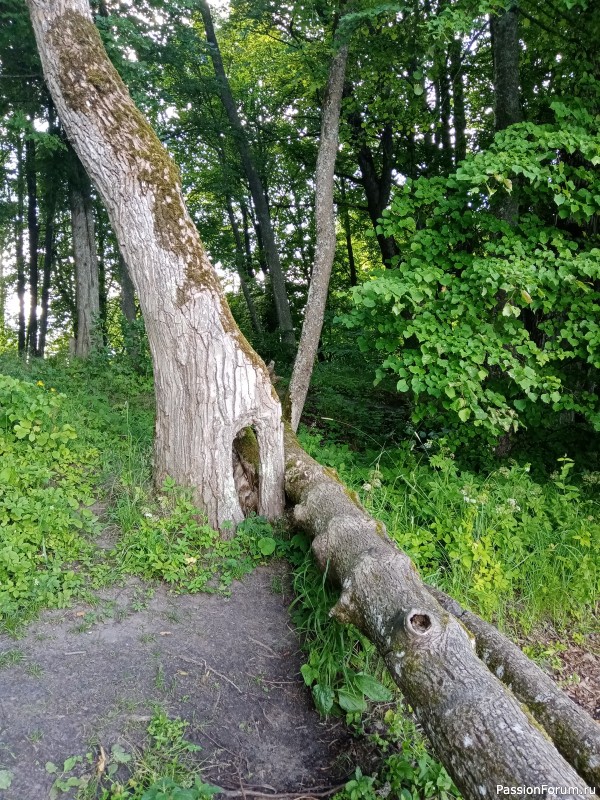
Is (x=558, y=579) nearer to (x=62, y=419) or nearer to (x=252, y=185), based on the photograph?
(x=62, y=419)

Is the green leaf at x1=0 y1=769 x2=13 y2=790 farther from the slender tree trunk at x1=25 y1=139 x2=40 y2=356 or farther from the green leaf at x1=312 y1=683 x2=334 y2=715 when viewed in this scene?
the slender tree trunk at x1=25 y1=139 x2=40 y2=356

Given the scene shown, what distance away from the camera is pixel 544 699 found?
3055mm

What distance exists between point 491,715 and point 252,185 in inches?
571

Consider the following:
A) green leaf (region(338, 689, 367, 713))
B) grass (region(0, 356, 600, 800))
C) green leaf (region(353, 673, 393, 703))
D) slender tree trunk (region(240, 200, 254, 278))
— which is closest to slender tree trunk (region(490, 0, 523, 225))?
grass (region(0, 356, 600, 800))

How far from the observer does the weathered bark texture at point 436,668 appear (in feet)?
7.38

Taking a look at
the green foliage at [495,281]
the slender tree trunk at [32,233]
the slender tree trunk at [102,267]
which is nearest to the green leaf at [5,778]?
the green foliage at [495,281]

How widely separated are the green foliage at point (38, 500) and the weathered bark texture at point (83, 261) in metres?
5.65

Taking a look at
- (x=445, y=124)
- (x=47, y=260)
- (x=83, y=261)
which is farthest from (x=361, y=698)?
(x=47, y=260)

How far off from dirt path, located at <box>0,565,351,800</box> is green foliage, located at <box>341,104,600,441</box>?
9.24 feet

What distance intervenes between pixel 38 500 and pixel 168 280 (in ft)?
7.31

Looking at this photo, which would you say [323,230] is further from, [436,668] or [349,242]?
[349,242]

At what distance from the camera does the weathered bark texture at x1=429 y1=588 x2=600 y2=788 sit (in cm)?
273

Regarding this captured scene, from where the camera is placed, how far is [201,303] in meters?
5.13

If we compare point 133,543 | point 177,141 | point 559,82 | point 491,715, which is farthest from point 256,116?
point 491,715
